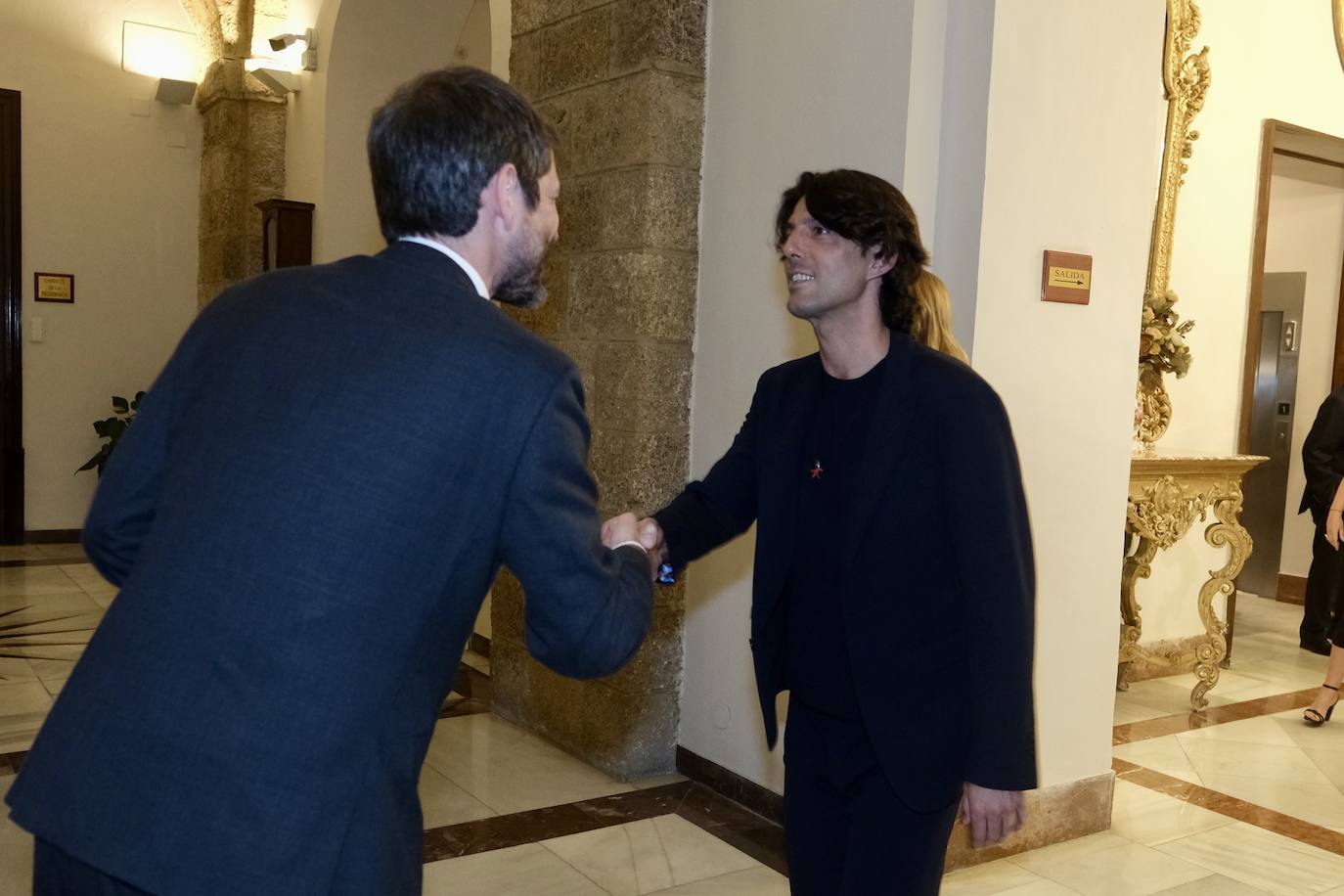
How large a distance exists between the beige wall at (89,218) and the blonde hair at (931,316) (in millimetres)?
7496

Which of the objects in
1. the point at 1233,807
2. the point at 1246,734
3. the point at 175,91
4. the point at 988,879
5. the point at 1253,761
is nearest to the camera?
the point at 988,879

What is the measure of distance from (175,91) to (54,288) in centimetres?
157

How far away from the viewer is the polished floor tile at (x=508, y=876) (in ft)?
9.96

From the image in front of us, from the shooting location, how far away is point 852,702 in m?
1.80

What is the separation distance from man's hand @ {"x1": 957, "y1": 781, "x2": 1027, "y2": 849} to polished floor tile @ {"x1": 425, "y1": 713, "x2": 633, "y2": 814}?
6.97ft

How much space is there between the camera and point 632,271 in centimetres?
386

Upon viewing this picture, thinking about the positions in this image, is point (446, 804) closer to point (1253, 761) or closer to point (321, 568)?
point (321, 568)

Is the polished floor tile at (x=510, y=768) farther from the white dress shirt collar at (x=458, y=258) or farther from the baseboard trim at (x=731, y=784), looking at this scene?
the white dress shirt collar at (x=458, y=258)

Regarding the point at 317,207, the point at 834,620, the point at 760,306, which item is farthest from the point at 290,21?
the point at 834,620

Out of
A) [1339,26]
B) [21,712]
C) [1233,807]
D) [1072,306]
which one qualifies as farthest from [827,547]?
[1339,26]

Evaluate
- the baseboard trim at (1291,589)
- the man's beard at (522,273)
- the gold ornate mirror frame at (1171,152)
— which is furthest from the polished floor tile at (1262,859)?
the baseboard trim at (1291,589)

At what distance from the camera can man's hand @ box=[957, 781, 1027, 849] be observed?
173 cm

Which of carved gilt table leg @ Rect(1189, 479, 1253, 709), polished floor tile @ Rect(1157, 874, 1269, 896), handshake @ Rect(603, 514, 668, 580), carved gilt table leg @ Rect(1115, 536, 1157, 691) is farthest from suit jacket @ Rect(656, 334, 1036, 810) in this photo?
carved gilt table leg @ Rect(1189, 479, 1253, 709)

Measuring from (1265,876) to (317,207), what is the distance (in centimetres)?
590
